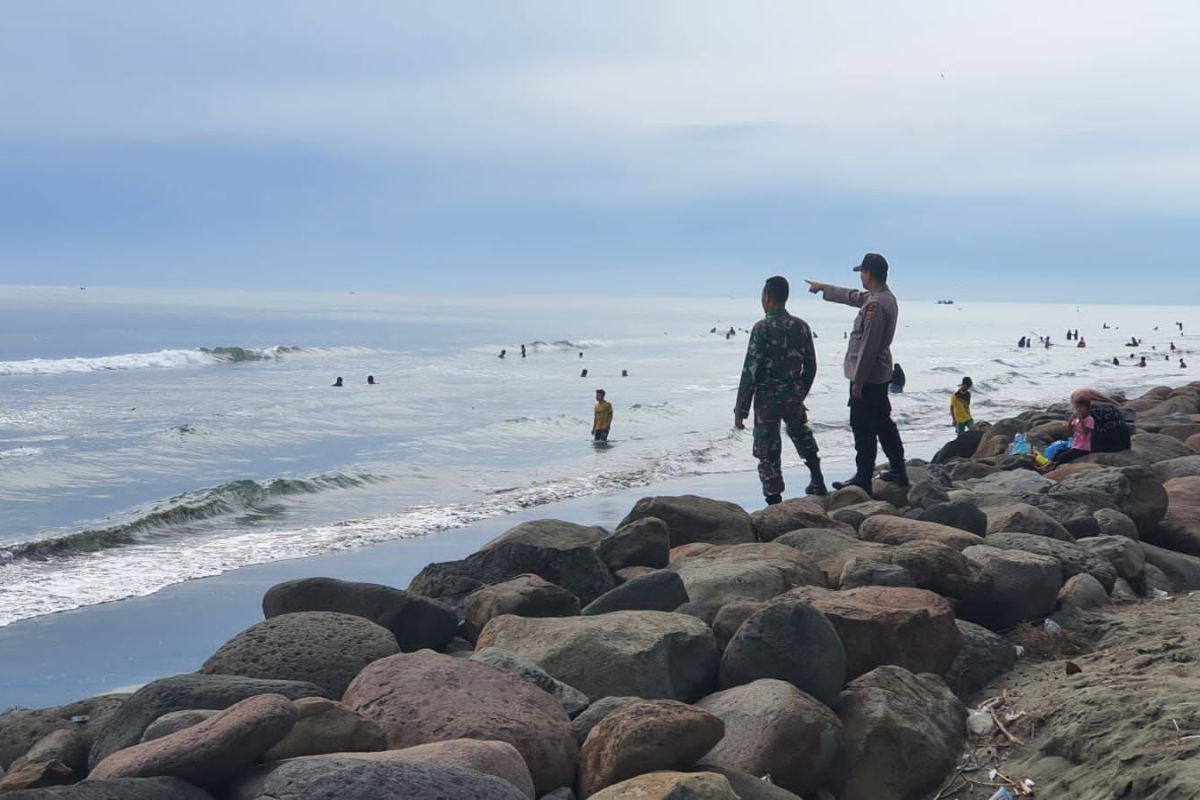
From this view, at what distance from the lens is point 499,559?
6.55m

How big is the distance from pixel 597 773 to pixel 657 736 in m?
0.24

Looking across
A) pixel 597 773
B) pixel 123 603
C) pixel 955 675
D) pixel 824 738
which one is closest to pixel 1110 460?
pixel 955 675

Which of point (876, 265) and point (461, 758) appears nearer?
point (461, 758)

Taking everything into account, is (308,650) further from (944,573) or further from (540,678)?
(944,573)

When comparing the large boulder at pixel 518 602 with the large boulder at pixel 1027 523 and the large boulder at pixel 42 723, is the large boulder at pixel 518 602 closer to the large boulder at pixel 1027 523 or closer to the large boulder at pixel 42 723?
the large boulder at pixel 42 723

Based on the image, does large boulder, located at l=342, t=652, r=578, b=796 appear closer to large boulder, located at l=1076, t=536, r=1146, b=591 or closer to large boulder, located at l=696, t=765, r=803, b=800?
large boulder, located at l=696, t=765, r=803, b=800

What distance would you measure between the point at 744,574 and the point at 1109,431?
6.02 metres

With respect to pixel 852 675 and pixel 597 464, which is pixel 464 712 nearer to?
pixel 852 675

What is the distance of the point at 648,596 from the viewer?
17.5ft

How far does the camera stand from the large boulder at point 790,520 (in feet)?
24.2

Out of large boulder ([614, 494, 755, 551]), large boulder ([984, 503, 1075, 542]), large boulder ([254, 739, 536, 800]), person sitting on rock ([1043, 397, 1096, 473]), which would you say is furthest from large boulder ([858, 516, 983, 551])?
person sitting on rock ([1043, 397, 1096, 473])

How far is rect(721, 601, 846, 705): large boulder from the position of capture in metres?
4.32

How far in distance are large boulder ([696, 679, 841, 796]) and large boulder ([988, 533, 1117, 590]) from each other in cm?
245

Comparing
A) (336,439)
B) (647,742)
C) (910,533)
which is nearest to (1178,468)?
(910,533)
